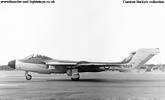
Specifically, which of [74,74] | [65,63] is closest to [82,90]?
[65,63]

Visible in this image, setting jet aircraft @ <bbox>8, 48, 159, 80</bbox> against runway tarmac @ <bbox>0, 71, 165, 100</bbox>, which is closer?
runway tarmac @ <bbox>0, 71, 165, 100</bbox>

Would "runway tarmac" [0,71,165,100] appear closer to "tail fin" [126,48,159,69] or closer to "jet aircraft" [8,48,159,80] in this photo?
"jet aircraft" [8,48,159,80]

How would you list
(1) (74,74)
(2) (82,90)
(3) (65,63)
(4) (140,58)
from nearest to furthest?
(2) (82,90)
(3) (65,63)
(1) (74,74)
(4) (140,58)

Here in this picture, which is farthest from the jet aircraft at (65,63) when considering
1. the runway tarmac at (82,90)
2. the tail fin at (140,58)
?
Answer: the runway tarmac at (82,90)

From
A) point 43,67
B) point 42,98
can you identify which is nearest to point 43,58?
point 43,67

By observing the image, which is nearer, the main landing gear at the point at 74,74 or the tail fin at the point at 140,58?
the main landing gear at the point at 74,74

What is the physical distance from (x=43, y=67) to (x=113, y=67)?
5758mm

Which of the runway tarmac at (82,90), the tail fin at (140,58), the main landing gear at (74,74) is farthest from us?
the tail fin at (140,58)

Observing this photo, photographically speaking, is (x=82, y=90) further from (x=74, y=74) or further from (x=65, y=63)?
(x=74, y=74)

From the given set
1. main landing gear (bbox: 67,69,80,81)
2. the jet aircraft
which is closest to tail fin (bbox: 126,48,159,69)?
the jet aircraft

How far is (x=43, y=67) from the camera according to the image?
22.7 meters

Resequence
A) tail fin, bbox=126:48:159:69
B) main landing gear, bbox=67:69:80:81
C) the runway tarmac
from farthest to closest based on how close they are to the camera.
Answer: tail fin, bbox=126:48:159:69
main landing gear, bbox=67:69:80:81
the runway tarmac

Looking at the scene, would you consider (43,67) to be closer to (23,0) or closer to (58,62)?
(58,62)

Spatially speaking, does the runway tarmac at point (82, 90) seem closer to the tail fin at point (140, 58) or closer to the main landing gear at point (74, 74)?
the main landing gear at point (74, 74)
